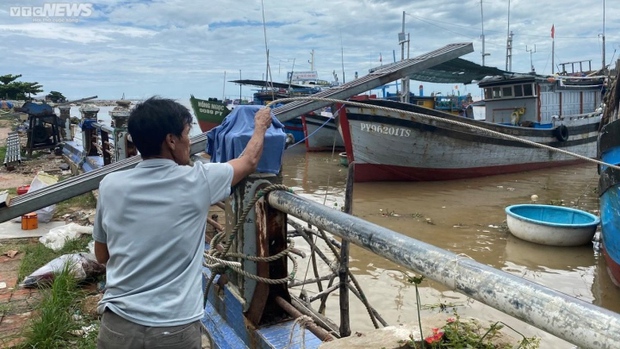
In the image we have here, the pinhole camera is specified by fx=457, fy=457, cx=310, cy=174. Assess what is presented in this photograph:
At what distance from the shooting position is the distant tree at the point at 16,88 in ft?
121

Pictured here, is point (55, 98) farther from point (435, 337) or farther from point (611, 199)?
point (435, 337)

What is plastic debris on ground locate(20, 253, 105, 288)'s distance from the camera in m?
4.12

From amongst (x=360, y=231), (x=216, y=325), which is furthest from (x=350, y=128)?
(x=360, y=231)

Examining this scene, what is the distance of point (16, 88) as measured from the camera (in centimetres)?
3697

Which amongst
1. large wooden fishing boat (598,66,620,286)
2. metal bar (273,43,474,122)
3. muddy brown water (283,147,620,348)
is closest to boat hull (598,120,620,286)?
large wooden fishing boat (598,66,620,286)

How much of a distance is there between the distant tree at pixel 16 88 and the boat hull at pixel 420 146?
111 feet

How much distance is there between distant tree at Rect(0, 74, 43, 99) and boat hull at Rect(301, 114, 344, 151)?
87.8ft

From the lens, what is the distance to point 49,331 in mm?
3186

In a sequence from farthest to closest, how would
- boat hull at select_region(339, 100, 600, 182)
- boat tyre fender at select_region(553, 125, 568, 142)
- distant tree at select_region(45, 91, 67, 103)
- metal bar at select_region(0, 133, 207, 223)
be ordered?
1. distant tree at select_region(45, 91, 67, 103)
2. boat tyre fender at select_region(553, 125, 568, 142)
3. boat hull at select_region(339, 100, 600, 182)
4. metal bar at select_region(0, 133, 207, 223)

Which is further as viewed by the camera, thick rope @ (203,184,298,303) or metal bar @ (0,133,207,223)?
metal bar @ (0,133,207,223)

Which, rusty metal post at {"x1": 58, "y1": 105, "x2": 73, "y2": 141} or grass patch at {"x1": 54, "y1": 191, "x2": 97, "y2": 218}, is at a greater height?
rusty metal post at {"x1": 58, "y1": 105, "x2": 73, "y2": 141}

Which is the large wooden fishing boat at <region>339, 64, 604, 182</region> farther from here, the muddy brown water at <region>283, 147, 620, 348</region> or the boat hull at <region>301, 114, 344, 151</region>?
the boat hull at <region>301, 114, 344, 151</region>

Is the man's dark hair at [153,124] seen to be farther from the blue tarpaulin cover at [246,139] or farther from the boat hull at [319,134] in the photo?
the boat hull at [319,134]

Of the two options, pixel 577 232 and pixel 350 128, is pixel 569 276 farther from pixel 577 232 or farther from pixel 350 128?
pixel 350 128
